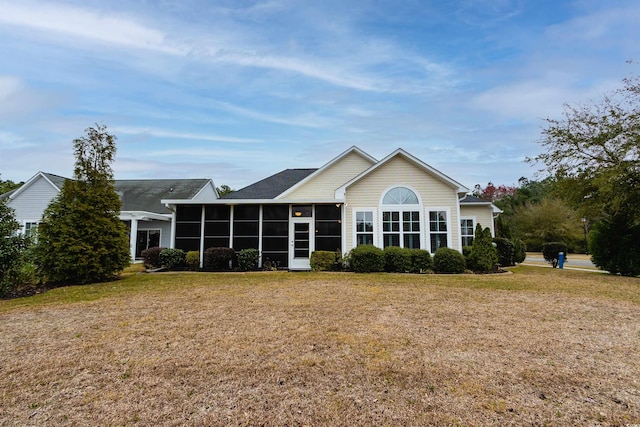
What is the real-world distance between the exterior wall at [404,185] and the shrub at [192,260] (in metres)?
6.68

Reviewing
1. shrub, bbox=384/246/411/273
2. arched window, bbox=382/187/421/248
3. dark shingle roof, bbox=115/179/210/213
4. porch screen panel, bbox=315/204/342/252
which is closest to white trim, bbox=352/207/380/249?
arched window, bbox=382/187/421/248

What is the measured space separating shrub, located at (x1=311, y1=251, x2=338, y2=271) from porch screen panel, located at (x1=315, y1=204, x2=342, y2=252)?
2.11 ft

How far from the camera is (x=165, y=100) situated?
16578 mm

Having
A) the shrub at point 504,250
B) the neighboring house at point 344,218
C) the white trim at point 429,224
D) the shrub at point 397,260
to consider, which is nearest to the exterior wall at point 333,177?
the neighboring house at point 344,218

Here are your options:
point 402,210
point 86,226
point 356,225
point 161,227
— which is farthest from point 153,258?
point 402,210

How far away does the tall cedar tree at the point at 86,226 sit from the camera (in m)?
10.1

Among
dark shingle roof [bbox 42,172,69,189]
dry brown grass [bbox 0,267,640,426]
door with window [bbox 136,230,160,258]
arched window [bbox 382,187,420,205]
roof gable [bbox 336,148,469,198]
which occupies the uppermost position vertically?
dark shingle roof [bbox 42,172,69,189]

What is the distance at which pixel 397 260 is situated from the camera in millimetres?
12836

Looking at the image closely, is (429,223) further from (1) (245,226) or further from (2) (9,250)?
(2) (9,250)

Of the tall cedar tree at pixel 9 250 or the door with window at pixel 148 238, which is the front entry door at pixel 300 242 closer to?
the tall cedar tree at pixel 9 250

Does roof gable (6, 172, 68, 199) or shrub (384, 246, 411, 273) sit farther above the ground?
roof gable (6, 172, 68, 199)

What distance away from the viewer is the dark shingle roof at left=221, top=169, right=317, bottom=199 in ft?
55.7

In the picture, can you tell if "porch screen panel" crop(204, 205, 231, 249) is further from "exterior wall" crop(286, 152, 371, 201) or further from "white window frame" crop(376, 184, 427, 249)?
"white window frame" crop(376, 184, 427, 249)

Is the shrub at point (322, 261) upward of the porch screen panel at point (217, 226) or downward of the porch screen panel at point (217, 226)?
downward
